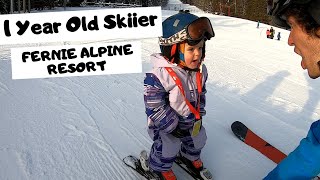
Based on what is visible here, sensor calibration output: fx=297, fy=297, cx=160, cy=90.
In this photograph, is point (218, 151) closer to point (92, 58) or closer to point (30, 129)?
point (30, 129)

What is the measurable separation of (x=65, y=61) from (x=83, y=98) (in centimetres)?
113

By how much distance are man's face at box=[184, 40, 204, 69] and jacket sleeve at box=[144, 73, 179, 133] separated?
12.1 inches

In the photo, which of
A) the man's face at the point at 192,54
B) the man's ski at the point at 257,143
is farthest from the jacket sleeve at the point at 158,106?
the man's ski at the point at 257,143

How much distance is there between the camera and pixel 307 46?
137 cm

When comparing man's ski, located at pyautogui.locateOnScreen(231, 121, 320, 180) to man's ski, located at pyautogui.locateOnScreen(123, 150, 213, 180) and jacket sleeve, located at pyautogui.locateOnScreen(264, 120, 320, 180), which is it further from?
jacket sleeve, located at pyautogui.locateOnScreen(264, 120, 320, 180)

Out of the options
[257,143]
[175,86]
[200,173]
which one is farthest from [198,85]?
[257,143]

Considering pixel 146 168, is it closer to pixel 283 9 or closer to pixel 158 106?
pixel 158 106

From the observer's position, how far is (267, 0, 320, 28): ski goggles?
3.99 feet

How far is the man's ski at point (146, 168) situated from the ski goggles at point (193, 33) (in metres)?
1.28

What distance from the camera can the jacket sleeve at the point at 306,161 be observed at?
5.33ft

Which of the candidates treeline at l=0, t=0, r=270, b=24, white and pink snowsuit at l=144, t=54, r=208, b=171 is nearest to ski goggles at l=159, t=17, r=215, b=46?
white and pink snowsuit at l=144, t=54, r=208, b=171

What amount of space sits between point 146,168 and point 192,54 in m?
1.28

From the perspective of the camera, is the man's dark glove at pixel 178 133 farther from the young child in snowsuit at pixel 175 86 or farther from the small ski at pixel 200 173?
the small ski at pixel 200 173

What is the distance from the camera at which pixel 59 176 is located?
2.92m
